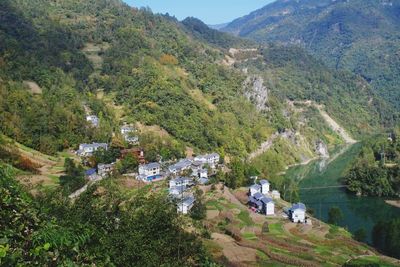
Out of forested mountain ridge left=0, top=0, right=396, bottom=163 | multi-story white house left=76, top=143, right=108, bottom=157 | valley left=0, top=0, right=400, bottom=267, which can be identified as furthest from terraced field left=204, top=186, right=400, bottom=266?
forested mountain ridge left=0, top=0, right=396, bottom=163

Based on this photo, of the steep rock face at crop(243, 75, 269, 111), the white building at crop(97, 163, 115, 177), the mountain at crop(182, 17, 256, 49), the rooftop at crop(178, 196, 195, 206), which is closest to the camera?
the rooftop at crop(178, 196, 195, 206)

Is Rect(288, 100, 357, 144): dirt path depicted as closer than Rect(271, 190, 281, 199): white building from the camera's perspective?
No

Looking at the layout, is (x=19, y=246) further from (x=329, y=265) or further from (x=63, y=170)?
(x=63, y=170)

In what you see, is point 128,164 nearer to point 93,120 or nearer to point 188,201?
point 188,201

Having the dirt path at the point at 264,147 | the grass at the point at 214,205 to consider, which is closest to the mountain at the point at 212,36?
the dirt path at the point at 264,147

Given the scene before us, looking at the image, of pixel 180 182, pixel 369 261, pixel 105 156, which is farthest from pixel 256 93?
pixel 369 261

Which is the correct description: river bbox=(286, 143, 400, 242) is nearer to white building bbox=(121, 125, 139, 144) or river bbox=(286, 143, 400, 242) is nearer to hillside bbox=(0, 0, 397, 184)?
hillside bbox=(0, 0, 397, 184)

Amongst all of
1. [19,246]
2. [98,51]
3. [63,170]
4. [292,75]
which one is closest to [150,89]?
[98,51]
